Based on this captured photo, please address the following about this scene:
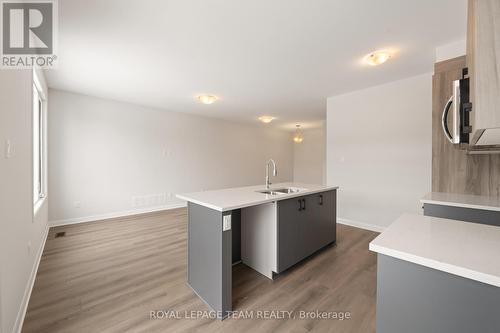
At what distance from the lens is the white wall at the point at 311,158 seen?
7.99m

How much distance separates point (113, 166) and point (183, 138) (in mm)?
1805

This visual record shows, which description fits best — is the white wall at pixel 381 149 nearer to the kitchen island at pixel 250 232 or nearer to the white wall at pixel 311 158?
the kitchen island at pixel 250 232

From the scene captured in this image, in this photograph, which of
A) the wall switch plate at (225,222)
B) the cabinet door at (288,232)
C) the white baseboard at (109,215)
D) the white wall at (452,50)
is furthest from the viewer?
the white baseboard at (109,215)

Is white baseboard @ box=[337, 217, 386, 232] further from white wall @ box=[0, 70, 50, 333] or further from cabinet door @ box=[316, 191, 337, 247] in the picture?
white wall @ box=[0, 70, 50, 333]

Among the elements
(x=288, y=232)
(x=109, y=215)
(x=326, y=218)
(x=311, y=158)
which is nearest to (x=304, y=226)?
(x=288, y=232)

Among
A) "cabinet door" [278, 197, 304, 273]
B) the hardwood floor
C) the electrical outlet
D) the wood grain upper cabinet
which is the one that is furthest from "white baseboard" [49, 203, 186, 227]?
the wood grain upper cabinet

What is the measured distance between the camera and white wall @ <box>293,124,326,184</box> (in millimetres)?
7990

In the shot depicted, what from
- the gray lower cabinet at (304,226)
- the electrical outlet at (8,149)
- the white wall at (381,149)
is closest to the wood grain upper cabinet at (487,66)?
the gray lower cabinet at (304,226)

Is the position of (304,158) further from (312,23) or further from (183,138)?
(312,23)

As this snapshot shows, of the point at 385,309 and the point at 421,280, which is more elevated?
the point at 421,280

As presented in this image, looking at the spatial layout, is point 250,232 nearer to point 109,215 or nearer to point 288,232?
point 288,232

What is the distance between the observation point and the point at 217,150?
6.44m

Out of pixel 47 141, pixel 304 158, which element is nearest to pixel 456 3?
pixel 47 141

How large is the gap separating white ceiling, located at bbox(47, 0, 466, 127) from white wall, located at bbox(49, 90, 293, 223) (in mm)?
614
